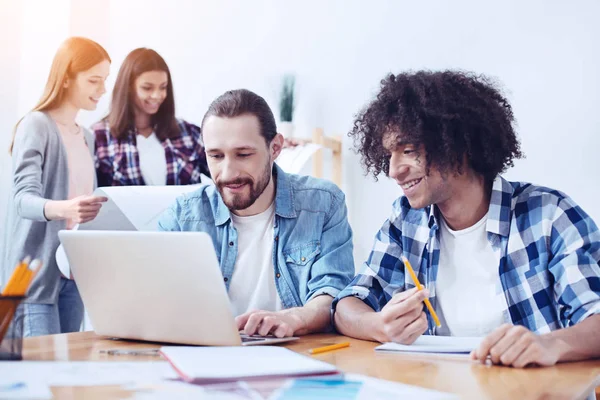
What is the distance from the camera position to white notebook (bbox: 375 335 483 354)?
108 cm

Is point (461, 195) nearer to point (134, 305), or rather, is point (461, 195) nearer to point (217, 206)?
point (217, 206)

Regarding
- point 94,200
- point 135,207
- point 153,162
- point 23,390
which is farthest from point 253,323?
point 153,162

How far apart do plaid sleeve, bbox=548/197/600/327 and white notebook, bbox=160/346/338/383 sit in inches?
19.3

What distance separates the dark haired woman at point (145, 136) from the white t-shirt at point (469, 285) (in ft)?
4.26

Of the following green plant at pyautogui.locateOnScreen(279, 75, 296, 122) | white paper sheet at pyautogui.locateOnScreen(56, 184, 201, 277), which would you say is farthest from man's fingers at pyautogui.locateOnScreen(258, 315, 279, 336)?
green plant at pyautogui.locateOnScreen(279, 75, 296, 122)

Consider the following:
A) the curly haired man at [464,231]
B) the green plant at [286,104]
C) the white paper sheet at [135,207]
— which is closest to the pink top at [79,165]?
the white paper sheet at [135,207]

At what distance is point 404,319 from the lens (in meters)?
1.12

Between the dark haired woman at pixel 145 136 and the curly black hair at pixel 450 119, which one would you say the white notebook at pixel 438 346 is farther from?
the dark haired woman at pixel 145 136

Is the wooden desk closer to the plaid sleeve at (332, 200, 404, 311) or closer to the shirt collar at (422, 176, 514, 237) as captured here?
the plaid sleeve at (332, 200, 404, 311)

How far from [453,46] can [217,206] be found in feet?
5.30

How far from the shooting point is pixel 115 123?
265 centimetres

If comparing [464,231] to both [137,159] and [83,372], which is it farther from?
[137,159]

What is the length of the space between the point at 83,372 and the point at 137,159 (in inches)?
64.7

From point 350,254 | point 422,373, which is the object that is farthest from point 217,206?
point 422,373
